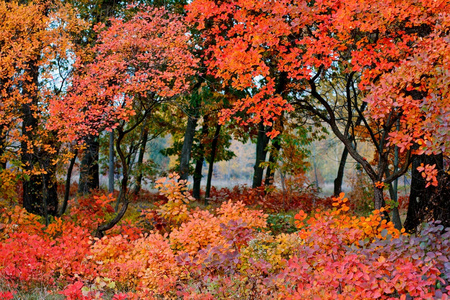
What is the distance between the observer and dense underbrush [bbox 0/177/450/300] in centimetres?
367

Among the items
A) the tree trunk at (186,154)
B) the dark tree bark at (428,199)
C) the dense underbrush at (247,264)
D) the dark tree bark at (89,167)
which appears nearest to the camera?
the dense underbrush at (247,264)

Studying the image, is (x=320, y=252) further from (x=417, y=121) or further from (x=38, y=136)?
(x=38, y=136)

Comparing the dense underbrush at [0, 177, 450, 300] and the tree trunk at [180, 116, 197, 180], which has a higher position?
the tree trunk at [180, 116, 197, 180]

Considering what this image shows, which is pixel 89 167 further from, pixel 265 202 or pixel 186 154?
pixel 265 202

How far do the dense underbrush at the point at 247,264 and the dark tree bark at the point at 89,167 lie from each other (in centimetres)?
507

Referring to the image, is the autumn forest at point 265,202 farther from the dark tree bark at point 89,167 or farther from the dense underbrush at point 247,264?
the dark tree bark at point 89,167

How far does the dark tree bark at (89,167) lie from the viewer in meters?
11.7

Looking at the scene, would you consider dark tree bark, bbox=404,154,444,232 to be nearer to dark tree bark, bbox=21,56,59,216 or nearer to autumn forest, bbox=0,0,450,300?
autumn forest, bbox=0,0,450,300

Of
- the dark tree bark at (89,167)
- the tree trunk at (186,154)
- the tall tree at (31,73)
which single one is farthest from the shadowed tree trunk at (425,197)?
the dark tree bark at (89,167)

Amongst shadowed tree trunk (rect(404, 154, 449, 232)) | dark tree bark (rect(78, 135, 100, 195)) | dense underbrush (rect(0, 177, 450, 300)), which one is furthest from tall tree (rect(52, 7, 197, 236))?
shadowed tree trunk (rect(404, 154, 449, 232))

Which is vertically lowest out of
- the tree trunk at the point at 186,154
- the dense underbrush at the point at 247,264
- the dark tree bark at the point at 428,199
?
the dense underbrush at the point at 247,264

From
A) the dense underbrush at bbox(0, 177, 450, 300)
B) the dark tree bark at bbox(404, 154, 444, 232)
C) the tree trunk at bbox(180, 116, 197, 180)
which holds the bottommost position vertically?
the dense underbrush at bbox(0, 177, 450, 300)

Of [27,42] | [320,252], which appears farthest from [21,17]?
[320,252]

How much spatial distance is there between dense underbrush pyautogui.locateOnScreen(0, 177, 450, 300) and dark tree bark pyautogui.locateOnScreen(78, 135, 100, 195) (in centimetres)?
507
